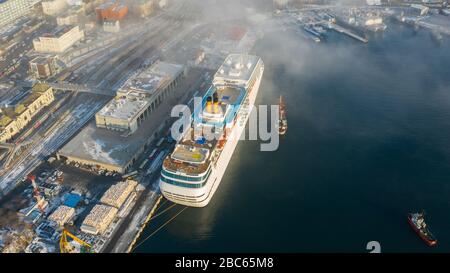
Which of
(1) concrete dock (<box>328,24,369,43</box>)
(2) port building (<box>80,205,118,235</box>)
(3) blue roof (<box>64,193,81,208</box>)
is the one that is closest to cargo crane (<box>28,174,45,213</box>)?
(3) blue roof (<box>64,193,81,208</box>)

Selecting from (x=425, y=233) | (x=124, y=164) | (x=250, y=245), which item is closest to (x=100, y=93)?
(x=124, y=164)

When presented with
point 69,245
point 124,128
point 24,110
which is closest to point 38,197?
point 69,245

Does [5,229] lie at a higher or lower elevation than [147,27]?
lower

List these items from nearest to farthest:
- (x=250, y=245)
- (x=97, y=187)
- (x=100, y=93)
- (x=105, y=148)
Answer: (x=250, y=245)
(x=97, y=187)
(x=105, y=148)
(x=100, y=93)

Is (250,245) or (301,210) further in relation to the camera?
(301,210)

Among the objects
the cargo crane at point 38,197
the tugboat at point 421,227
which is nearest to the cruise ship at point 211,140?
the cargo crane at point 38,197

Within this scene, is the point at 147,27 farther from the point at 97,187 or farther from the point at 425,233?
the point at 425,233

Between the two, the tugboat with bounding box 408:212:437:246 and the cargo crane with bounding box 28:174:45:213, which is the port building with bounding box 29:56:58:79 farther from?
the tugboat with bounding box 408:212:437:246
